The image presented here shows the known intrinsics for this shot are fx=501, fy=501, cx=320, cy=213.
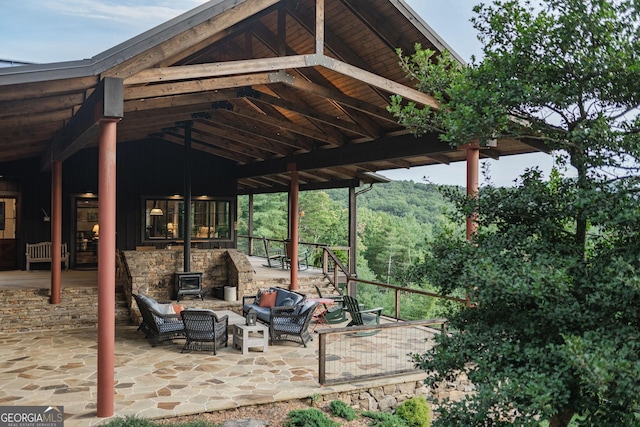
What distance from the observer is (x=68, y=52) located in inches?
2212

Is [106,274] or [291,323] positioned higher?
[106,274]

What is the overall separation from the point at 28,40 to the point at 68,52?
5014mm

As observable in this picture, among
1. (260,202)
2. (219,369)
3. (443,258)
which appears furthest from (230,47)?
(260,202)

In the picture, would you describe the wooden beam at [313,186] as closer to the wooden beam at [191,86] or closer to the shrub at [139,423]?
the wooden beam at [191,86]

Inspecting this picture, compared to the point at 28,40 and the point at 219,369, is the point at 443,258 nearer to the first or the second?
the point at 219,369

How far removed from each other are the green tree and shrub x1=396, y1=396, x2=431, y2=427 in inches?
103

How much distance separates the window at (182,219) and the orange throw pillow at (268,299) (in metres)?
6.47

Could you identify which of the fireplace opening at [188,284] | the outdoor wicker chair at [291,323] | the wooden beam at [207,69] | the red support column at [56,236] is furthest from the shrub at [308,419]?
the red support column at [56,236]

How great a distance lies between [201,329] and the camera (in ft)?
26.5

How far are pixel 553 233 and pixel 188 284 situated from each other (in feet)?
31.1

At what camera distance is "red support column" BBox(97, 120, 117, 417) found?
5.38 meters

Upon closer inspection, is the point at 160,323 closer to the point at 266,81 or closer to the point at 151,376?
the point at 151,376

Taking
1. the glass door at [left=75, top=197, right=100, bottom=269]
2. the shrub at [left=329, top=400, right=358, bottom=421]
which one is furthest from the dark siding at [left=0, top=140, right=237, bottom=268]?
the shrub at [left=329, top=400, right=358, bottom=421]

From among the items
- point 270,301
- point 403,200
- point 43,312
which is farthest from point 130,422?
point 403,200
